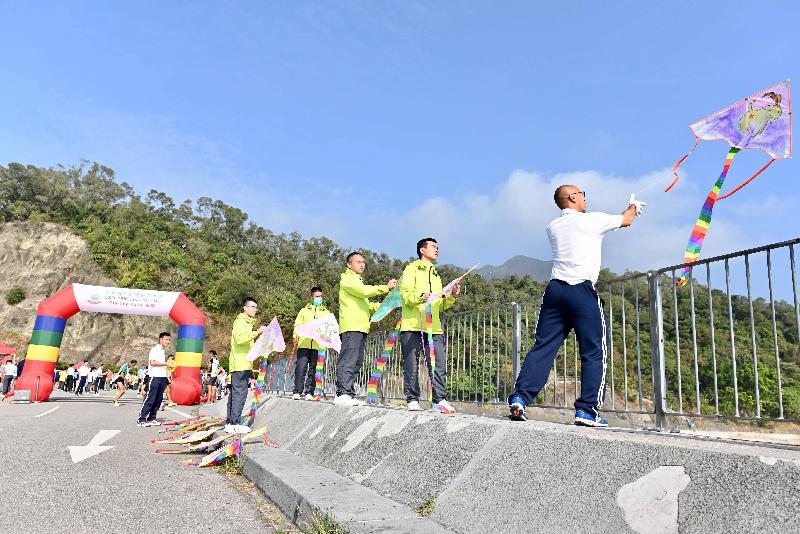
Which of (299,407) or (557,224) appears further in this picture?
(299,407)

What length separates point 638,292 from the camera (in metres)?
3.98

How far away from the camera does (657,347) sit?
369 centimetres

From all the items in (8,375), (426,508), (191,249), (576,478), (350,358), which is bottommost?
(8,375)

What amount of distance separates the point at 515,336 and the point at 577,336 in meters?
1.95

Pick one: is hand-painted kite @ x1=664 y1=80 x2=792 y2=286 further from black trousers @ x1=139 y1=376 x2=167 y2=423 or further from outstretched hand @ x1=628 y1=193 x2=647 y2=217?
black trousers @ x1=139 y1=376 x2=167 y2=423

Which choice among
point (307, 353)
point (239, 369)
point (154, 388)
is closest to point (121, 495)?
point (239, 369)

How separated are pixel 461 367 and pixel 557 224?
294cm

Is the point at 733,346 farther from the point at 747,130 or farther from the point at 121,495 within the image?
the point at 121,495

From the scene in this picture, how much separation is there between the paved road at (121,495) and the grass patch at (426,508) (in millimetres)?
797

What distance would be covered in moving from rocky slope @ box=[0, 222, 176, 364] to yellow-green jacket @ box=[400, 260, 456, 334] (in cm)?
4658

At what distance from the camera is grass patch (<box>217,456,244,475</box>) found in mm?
4781

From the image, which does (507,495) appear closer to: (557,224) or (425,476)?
(425,476)

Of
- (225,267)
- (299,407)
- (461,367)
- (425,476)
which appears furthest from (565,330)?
(225,267)

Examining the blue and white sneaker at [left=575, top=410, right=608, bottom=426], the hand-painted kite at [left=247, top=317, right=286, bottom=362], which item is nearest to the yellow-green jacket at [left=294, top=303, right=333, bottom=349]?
the hand-painted kite at [left=247, top=317, right=286, bottom=362]
